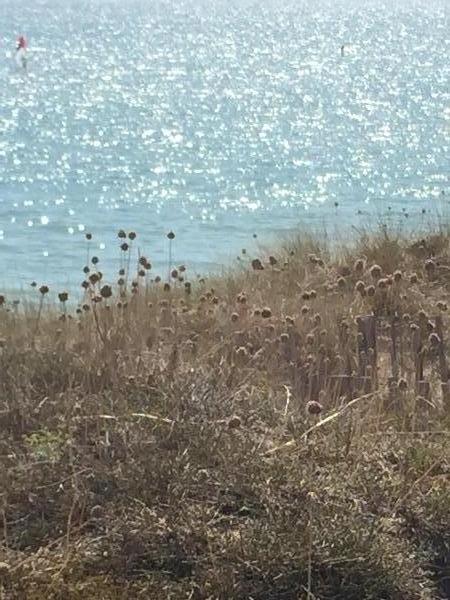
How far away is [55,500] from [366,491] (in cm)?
85

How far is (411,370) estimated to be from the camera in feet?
15.3

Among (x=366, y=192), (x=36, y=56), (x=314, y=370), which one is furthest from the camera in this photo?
(x=36, y=56)

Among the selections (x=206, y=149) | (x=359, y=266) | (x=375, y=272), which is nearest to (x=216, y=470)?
(x=375, y=272)

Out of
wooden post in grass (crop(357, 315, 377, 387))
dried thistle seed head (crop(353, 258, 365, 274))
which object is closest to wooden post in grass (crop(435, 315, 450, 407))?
wooden post in grass (crop(357, 315, 377, 387))

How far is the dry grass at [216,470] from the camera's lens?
294 centimetres

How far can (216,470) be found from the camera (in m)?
3.30

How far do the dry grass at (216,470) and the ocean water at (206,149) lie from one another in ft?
15.5

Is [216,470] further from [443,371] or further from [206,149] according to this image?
[206,149]

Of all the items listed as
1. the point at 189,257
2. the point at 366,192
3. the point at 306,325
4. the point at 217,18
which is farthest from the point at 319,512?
the point at 217,18

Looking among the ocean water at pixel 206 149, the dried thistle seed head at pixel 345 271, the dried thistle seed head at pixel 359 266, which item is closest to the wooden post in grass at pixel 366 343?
the dried thistle seed head at pixel 359 266

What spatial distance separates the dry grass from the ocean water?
4.73 meters

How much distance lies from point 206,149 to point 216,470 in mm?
18714

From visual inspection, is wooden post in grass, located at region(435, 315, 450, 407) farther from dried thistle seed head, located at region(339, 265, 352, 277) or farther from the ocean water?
the ocean water

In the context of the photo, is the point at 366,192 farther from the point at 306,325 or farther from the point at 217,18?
the point at 217,18
